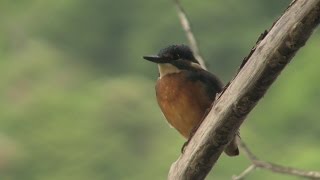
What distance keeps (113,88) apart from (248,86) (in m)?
4.83

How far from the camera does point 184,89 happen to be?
116 cm

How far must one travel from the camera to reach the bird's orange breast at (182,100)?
113 centimetres

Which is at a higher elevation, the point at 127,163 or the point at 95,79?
the point at 95,79

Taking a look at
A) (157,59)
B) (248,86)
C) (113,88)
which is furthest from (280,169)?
(113,88)

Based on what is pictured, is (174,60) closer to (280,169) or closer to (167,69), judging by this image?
(167,69)

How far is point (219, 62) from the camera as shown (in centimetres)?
494

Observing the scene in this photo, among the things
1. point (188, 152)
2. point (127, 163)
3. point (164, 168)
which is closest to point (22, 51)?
point (127, 163)

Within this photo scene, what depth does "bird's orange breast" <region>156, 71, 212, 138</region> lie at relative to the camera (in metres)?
1.13

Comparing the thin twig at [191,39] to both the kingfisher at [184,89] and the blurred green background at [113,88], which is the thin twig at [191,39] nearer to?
the kingfisher at [184,89]

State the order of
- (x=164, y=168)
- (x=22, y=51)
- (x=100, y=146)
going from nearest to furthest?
(x=164, y=168) → (x=100, y=146) → (x=22, y=51)

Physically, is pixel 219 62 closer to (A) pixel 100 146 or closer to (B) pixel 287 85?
(B) pixel 287 85

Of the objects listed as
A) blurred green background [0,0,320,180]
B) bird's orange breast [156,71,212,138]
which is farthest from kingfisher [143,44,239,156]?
blurred green background [0,0,320,180]

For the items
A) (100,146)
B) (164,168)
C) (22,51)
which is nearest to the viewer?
(164,168)

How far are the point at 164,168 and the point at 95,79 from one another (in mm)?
1505
